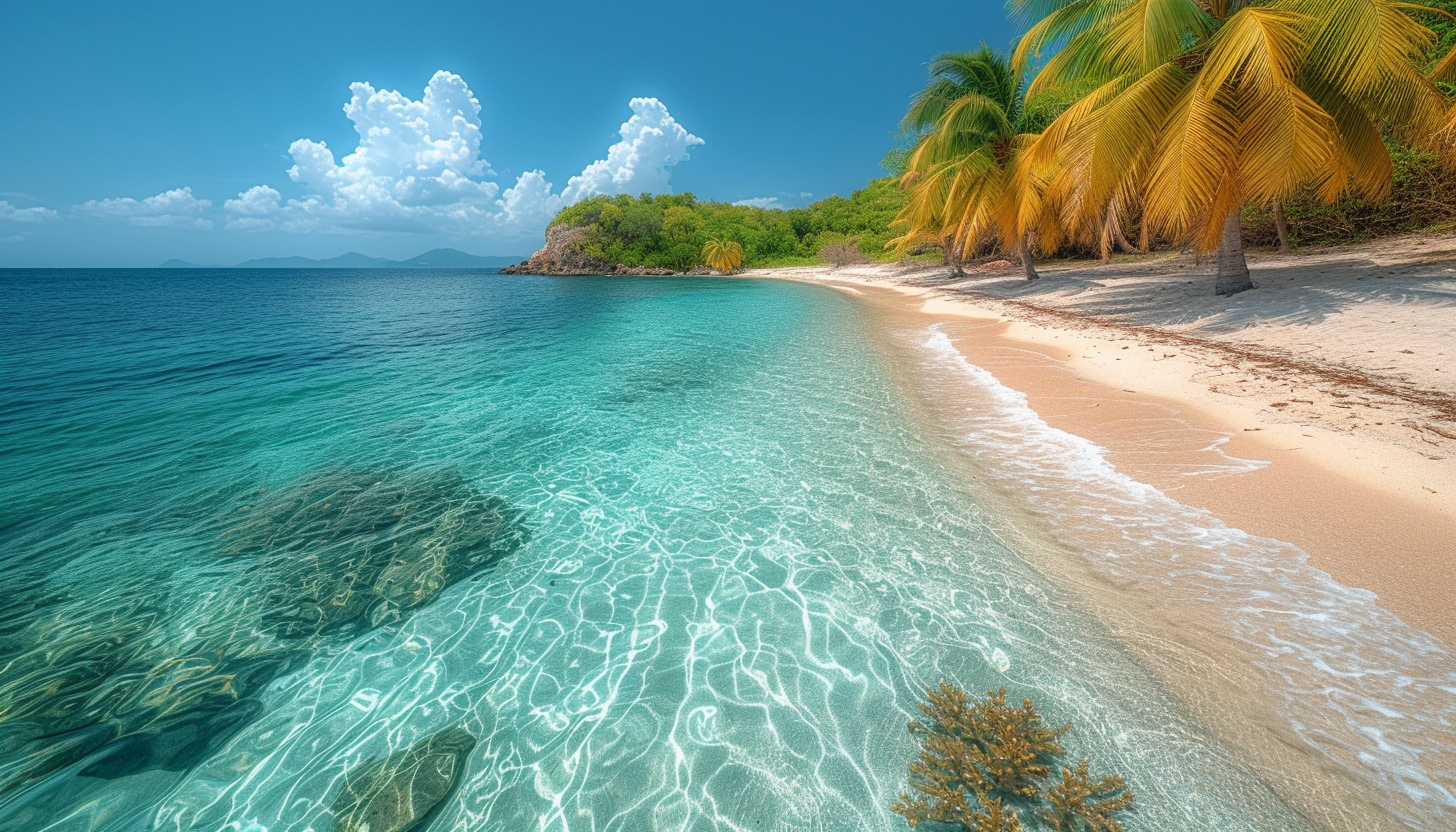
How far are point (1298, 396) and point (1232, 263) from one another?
752cm

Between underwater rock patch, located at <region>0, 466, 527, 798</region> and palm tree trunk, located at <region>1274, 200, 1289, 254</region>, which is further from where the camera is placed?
palm tree trunk, located at <region>1274, 200, 1289, 254</region>

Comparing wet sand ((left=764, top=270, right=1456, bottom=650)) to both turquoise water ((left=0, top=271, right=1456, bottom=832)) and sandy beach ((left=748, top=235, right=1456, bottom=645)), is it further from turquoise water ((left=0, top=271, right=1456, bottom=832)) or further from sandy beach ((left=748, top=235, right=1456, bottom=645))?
turquoise water ((left=0, top=271, right=1456, bottom=832))

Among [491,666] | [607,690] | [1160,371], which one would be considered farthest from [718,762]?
[1160,371]

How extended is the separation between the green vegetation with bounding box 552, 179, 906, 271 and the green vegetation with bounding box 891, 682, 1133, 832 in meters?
68.8

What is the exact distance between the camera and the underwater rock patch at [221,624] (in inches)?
122

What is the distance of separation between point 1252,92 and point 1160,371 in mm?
6032

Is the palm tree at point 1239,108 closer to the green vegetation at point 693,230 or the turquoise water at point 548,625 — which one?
the turquoise water at point 548,625

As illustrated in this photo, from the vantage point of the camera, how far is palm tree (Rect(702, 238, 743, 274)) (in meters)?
66.6

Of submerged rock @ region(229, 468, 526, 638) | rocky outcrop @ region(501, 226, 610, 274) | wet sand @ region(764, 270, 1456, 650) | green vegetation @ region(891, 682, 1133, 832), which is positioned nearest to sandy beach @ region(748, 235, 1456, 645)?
wet sand @ region(764, 270, 1456, 650)

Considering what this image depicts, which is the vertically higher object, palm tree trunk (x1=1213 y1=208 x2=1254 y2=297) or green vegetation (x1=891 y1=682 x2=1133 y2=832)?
palm tree trunk (x1=1213 y1=208 x2=1254 y2=297)

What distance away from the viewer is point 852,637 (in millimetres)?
3580

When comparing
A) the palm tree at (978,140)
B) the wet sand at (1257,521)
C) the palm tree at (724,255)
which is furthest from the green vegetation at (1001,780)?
the palm tree at (724,255)

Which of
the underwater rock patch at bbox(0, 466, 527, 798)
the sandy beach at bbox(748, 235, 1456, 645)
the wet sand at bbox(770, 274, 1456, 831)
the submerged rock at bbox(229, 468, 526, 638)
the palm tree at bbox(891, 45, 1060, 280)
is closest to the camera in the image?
the wet sand at bbox(770, 274, 1456, 831)

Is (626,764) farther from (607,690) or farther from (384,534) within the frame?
(384,534)
